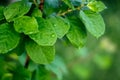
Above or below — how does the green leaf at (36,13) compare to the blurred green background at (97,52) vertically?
above

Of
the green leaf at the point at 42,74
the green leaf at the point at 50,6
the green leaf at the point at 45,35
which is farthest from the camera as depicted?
the green leaf at the point at 42,74

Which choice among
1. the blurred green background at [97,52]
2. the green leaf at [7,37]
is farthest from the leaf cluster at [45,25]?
the blurred green background at [97,52]

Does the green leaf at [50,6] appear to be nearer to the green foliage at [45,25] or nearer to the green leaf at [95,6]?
the green foliage at [45,25]

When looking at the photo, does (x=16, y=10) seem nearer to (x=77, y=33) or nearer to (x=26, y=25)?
(x=26, y=25)

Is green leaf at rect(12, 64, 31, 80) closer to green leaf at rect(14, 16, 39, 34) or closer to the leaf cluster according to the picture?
the leaf cluster

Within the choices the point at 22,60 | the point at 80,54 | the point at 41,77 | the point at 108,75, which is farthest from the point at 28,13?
the point at 108,75
